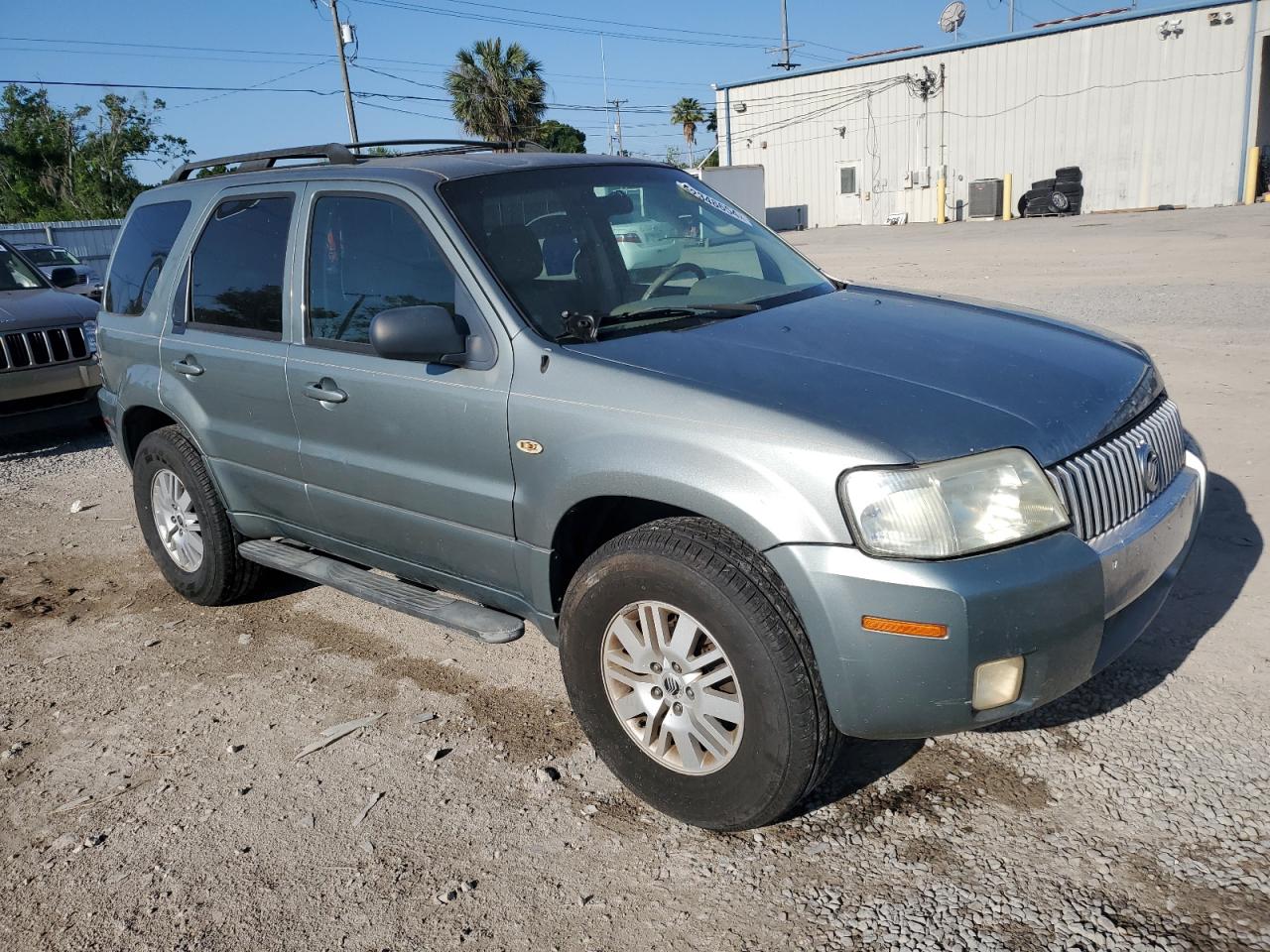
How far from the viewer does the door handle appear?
3.78m

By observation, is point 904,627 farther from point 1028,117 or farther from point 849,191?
point 849,191

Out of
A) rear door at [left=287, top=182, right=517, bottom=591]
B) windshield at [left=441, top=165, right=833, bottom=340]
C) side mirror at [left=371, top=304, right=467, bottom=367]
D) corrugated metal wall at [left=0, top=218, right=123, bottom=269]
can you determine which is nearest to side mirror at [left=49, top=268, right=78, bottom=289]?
rear door at [left=287, top=182, right=517, bottom=591]

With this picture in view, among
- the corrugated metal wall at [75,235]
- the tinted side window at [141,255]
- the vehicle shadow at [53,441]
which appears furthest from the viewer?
the corrugated metal wall at [75,235]

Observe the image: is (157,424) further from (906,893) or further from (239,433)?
(906,893)

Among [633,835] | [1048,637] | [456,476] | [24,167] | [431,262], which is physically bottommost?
[633,835]

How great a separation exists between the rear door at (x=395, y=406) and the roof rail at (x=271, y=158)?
28 centimetres

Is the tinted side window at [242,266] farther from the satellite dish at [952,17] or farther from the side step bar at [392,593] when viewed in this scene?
the satellite dish at [952,17]

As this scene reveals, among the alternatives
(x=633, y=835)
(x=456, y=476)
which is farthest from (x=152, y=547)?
(x=633, y=835)

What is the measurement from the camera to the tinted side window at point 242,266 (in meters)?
4.14

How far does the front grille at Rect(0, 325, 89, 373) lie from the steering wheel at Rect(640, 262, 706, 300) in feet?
22.3

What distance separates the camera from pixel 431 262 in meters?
3.54

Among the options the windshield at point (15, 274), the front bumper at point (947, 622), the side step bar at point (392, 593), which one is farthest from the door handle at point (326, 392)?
the windshield at point (15, 274)

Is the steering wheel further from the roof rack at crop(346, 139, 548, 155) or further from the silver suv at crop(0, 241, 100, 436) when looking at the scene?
the silver suv at crop(0, 241, 100, 436)

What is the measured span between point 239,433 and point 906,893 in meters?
3.21
